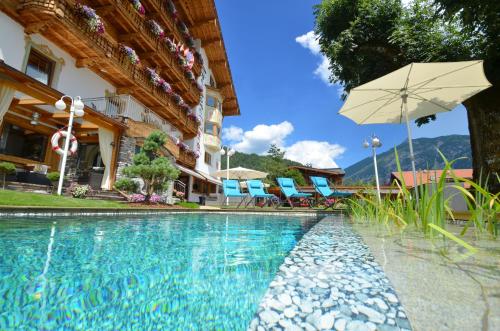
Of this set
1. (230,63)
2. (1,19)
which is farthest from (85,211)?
(230,63)

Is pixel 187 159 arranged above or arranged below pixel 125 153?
above

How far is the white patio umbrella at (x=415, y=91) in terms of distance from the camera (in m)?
4.55

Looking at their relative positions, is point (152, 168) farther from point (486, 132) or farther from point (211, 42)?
point (211, 42)

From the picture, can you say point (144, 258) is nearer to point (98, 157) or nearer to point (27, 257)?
point (27, 257)

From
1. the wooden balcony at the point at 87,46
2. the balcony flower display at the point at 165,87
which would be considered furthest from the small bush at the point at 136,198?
the balcony flower display at the point at 165,87

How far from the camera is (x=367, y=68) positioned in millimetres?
10391

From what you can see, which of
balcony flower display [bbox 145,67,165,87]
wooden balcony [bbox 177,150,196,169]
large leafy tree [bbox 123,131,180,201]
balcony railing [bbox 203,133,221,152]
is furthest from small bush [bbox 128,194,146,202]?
balcony railing [bbox 203,133,221,152]

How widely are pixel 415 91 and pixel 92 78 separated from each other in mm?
12982

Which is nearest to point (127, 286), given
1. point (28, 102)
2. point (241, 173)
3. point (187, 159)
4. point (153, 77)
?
point (28, 102)

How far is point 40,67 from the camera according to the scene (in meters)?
9.78

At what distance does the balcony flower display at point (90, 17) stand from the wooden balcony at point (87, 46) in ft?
0.46

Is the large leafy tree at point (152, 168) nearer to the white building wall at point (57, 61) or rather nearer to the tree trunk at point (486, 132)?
the white building wall at point (57, 61)

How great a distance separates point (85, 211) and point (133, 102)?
8.89 m

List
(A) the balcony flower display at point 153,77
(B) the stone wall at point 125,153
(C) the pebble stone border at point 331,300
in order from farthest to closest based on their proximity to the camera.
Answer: (A) the balcony flower display at point 153,77
(B) the stone wall at point 125,153
(C) the pebble stone border at point 331,300
